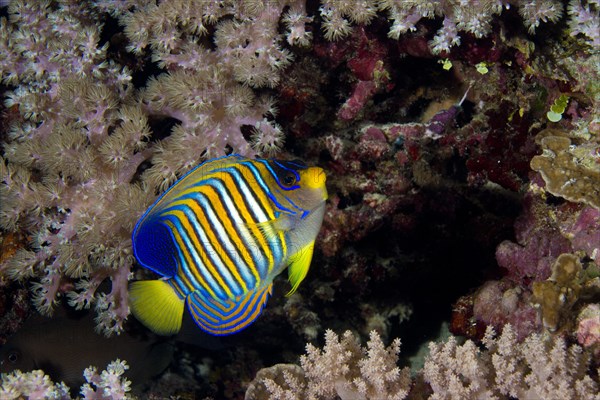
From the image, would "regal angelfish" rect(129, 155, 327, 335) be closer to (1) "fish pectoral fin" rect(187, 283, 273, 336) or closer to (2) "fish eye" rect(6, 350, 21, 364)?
(1) "fish pectoral fin" rect(187, 283, 273, 336)

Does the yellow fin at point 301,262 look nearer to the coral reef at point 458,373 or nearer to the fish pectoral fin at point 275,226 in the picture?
the fish pectoral fin at point 275,226

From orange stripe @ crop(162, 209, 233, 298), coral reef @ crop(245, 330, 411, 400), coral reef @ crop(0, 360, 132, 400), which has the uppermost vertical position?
orange stripe @ crop(162, 209, 233, 298)

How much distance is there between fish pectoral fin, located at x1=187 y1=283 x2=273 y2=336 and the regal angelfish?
0.12ft

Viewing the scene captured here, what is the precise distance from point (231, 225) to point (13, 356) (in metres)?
2.65

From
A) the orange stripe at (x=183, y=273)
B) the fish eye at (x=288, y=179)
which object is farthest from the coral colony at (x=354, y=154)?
the fish eye at (x=288, y=179)

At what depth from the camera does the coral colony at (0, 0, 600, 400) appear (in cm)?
258

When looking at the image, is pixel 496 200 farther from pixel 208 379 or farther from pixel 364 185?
pixel 208 379

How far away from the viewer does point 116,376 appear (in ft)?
7.80

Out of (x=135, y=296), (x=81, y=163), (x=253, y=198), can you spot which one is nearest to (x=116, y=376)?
(x=135, y=296)

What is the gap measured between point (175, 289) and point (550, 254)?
2.46 meters

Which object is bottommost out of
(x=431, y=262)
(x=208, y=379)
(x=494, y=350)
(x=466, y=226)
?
(x=208, y=379)

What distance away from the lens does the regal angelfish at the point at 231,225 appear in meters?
2.07

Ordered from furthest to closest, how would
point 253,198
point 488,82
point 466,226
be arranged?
1. point 466,226
2. point 488,82
3. point 253,198

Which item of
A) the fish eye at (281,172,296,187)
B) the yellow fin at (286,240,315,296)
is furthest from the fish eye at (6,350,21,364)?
the fish eye at (281,172,296,187)
